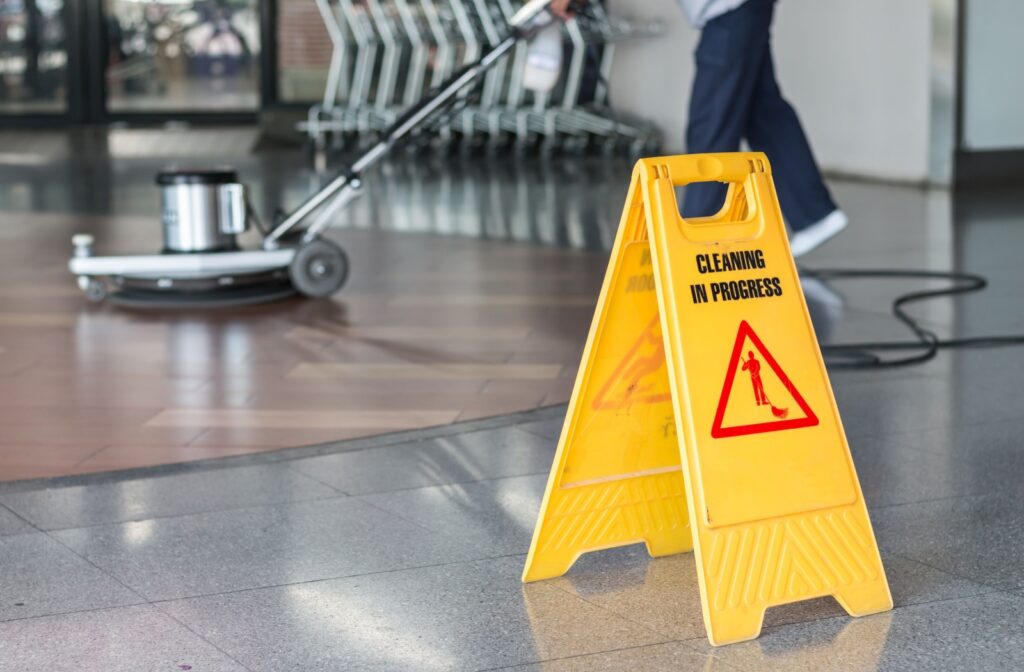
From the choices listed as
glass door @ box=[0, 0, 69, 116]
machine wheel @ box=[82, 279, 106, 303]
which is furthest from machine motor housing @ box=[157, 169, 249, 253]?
glass door @ box=[0, 0, 69, 116]

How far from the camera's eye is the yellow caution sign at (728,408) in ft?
6.37

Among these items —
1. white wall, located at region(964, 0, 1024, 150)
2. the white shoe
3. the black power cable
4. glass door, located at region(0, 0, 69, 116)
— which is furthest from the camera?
glass door, located at region(0, 0, 69, 116)

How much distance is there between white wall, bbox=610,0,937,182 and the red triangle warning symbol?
667 centimetres

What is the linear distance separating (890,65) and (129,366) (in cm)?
597

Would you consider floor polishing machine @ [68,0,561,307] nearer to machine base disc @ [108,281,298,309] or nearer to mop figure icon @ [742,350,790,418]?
machine base disc @ [108,281,298,309]

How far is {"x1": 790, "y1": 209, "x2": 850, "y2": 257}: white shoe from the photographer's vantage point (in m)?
4.96

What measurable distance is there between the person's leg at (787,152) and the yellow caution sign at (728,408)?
2759 mm

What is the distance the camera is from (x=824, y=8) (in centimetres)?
914

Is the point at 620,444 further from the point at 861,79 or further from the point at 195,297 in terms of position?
the point at 861,79

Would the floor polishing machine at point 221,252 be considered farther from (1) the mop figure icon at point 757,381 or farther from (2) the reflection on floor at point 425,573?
(1) the mop figure icon at point 757,381

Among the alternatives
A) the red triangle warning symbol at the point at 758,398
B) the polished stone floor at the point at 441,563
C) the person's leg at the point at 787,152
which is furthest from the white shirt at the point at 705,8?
the red triangle warning symbol at the point at 758,398

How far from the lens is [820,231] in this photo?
498 centimetres

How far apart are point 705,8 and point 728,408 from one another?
107 inches

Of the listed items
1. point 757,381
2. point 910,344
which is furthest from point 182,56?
point 757,381
